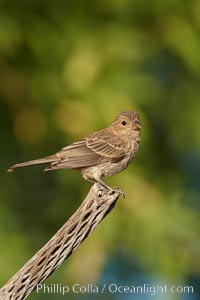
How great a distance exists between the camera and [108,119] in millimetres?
5965

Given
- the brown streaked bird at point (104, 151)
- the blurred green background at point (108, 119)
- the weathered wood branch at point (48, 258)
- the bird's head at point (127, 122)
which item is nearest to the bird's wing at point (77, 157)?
the brown streaked bird at point (104, 151)

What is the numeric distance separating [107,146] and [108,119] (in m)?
0.70

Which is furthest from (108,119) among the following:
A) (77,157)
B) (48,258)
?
(48,258)

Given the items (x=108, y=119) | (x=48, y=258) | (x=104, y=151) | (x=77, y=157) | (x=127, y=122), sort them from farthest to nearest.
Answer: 1. (x=108, y=119)
2. (x=127, y=122)
3. (x=104, y=151)
4. (x=77, y=157)
5. (x=48, y=258)

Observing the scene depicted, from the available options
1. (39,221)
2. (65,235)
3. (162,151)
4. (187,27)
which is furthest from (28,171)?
(65,235)

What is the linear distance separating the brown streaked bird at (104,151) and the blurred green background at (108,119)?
487 mm

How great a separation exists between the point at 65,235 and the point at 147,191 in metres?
2.82

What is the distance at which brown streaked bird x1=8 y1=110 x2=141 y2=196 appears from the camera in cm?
496

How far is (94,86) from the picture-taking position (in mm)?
6082

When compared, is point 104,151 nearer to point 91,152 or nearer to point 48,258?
point 91,152

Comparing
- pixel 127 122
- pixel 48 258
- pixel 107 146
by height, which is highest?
pixel 127 122

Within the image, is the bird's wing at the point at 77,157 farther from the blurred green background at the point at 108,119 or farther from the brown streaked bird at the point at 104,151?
the blurred green background at the point at 108,119

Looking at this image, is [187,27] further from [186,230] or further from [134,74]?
[186,230]

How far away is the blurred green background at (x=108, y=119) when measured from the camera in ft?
20.0
